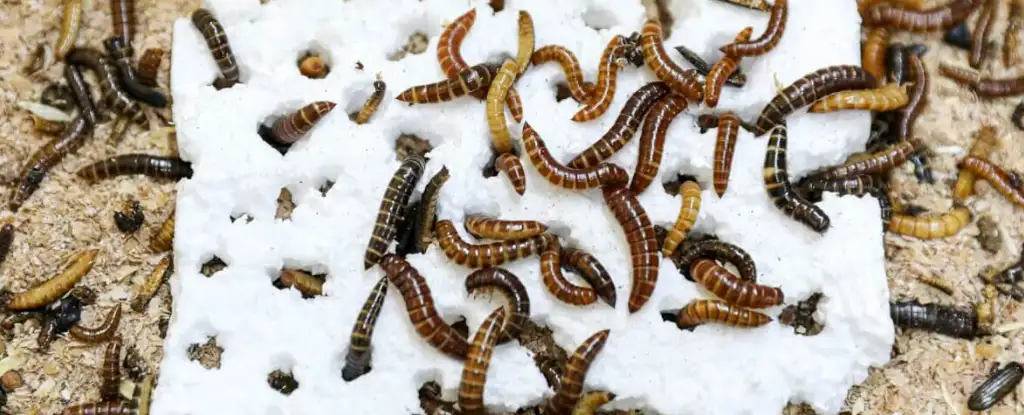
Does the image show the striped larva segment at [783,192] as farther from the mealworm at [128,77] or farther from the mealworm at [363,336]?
the mealworm at [128,77]

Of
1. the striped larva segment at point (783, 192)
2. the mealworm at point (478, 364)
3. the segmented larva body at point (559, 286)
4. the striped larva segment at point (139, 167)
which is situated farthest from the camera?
the striped larva segment at point (139, 167)

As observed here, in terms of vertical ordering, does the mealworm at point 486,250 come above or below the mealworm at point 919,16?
below

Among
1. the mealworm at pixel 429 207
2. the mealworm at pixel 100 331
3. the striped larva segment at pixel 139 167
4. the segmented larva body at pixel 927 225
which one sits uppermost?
the striped larva segment at pixel 139 167

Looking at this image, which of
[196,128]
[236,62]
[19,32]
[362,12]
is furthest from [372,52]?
[19,32]

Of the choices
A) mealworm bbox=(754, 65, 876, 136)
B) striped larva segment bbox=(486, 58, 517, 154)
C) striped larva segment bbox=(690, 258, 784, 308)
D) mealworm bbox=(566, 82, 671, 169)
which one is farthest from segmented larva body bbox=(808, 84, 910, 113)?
striped larva segment bbox=(486, 58, 517, 154)

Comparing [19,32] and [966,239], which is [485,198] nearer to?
[966,239]

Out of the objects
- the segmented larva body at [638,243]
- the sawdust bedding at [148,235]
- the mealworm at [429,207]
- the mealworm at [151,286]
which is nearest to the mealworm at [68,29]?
the sawdust bedding at [148,235]

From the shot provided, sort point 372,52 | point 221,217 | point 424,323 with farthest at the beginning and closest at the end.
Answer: point 372,52 → point 221,217 → point 424,323
